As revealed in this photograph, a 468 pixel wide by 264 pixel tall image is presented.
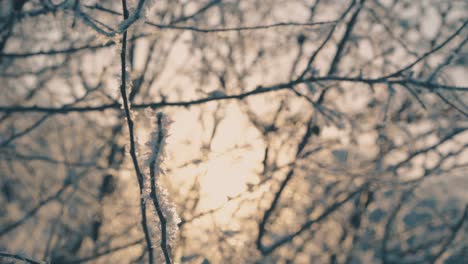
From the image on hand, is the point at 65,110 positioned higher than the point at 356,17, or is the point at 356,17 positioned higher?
the point at 356,17

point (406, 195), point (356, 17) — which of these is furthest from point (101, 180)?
point (406, 195)

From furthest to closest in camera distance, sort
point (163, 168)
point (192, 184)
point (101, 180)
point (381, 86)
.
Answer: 1. point (101, 180)
2. point (192, 184)
3. point (381, 86)
4. point (163, 168)

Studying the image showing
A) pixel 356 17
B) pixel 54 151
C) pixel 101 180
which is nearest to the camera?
pixel 356 17

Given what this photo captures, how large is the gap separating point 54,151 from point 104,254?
1.99m

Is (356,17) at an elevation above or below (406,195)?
above

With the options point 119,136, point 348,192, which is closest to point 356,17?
point 348,192

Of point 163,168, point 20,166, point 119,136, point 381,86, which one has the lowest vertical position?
point 163,168

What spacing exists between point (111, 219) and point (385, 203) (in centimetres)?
282

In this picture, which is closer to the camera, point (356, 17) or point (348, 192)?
point (356, 17)

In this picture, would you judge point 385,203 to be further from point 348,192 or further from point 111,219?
point 111,219

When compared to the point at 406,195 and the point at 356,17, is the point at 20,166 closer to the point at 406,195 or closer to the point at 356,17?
the point at 356,17

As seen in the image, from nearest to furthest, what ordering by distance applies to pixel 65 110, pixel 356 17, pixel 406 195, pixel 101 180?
pixel 65 110, pixel 356 17, pixel 406 195, pixel 101 180

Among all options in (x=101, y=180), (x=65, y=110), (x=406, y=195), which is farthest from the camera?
(x=101, y=180)

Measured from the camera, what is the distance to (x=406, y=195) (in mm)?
3451
